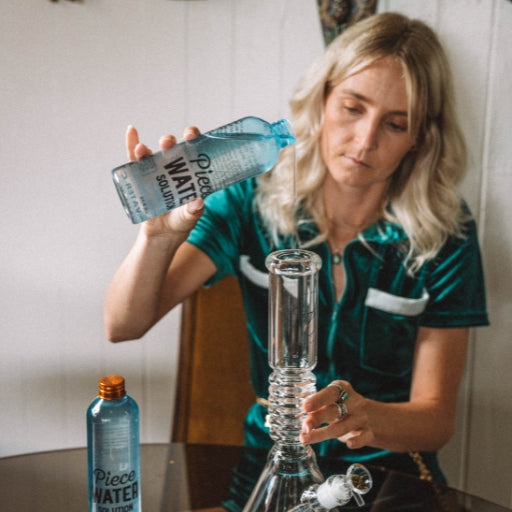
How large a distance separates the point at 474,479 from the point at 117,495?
4.46 feet

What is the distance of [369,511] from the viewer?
3.44ft

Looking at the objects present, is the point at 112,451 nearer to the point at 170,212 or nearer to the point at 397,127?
the point at 170,212

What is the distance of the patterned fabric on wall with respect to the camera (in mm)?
1621

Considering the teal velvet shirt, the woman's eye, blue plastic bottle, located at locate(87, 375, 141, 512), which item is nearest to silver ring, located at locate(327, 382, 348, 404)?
blue plastic bottle, located at locate(87, 375, 141, 512)

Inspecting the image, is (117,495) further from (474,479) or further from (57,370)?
(474,479)

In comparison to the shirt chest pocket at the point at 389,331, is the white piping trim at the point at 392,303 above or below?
above

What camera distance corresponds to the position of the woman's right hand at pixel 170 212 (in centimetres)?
99

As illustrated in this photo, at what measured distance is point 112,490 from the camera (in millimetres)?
828

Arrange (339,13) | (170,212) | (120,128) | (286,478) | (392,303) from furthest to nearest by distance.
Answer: (120,128) → (339,13) → (392,303) → (170,212) → (286,478)

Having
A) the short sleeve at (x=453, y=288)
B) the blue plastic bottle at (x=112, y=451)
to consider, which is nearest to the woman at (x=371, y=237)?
the short sleeve at (x=453, y=288)

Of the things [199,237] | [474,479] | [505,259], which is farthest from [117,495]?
[474,479]

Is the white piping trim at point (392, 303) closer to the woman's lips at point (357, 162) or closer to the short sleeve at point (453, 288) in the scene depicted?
the short sleeve at point (453, 288)

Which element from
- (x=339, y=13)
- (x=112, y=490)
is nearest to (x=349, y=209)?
(x=339, y=13)

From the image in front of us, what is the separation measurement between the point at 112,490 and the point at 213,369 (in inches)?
32.7
